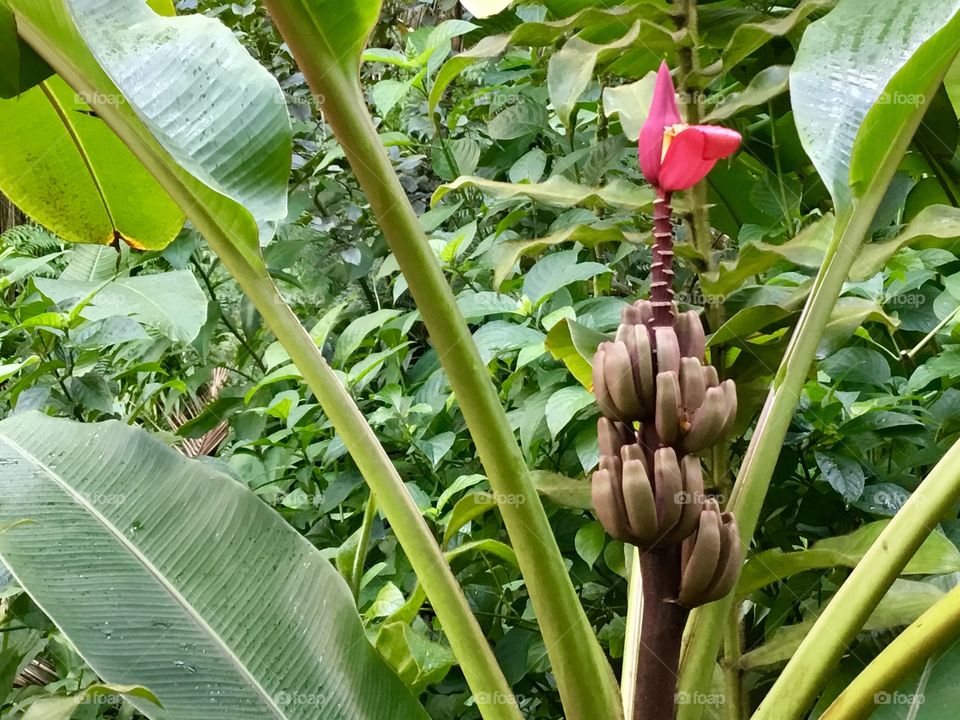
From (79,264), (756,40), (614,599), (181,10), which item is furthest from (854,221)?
(181,10)

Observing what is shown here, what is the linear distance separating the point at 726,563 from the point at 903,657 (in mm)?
130

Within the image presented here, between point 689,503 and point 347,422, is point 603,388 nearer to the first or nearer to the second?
point 689,503

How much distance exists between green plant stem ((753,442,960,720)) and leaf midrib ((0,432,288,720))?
0.34 metres

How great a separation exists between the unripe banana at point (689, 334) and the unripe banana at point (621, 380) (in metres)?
0.04

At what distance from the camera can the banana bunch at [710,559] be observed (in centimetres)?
46

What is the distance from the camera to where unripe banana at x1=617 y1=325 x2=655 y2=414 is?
1.57 feet

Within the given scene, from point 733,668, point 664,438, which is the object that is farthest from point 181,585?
point 733,668

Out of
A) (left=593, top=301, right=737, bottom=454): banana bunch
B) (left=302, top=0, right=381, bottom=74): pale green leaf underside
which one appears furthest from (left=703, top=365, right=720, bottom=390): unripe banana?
(left=302, top=0, right=381, bottom=74): pale green leaf underside

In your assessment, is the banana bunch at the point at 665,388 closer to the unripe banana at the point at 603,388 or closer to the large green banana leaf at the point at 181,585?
the unripe banana at the point at 603,388

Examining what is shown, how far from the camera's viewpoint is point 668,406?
1.53 feet

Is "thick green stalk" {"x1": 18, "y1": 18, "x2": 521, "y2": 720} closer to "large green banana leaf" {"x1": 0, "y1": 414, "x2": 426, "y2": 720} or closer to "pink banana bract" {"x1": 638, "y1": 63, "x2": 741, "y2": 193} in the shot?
"large green banana leaf" {"x1": 0, "y1": 414, "x2": 426, "y2": 720}

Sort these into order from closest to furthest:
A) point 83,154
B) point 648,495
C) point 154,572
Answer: point 648,495 → point 154,572 → point 83,154

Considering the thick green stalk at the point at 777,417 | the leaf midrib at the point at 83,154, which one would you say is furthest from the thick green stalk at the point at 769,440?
the leaf midrib at the point at 83,154

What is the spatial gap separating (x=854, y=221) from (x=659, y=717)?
38cm
